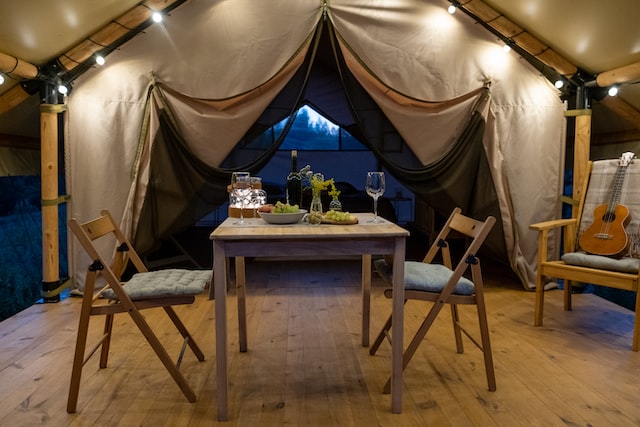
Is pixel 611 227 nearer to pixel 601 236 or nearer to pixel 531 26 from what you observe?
pixel 601 236

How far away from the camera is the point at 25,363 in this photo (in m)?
2.43

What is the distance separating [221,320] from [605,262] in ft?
7.03

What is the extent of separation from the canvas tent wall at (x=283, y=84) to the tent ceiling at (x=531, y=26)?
29 centimetres

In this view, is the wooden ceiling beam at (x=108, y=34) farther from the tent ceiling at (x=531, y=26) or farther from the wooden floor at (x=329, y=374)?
the wooden floor at (x=329, y=374)

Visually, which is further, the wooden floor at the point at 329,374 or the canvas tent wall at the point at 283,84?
the canvas tent wall at the point at 283,84

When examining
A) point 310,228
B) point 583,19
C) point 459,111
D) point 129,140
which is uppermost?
point 583,19

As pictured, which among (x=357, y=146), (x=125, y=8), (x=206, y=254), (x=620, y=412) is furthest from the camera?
(x=357, y=146)

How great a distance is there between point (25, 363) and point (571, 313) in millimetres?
3162

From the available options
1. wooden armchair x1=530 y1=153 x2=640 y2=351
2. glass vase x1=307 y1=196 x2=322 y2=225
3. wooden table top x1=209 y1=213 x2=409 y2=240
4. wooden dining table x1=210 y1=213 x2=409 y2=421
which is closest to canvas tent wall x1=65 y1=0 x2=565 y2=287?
wooden armchair x1=530 y1=153 x2=640 y2=351

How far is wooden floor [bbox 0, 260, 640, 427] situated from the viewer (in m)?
1.93

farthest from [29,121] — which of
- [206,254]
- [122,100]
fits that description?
[206,254]

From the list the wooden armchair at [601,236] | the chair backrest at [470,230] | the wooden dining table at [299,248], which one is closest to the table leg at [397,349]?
the wooden dining table at [299,248]

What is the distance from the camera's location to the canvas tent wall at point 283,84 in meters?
3.57

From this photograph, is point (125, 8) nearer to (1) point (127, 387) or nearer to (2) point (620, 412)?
(1) point (127, 387)
